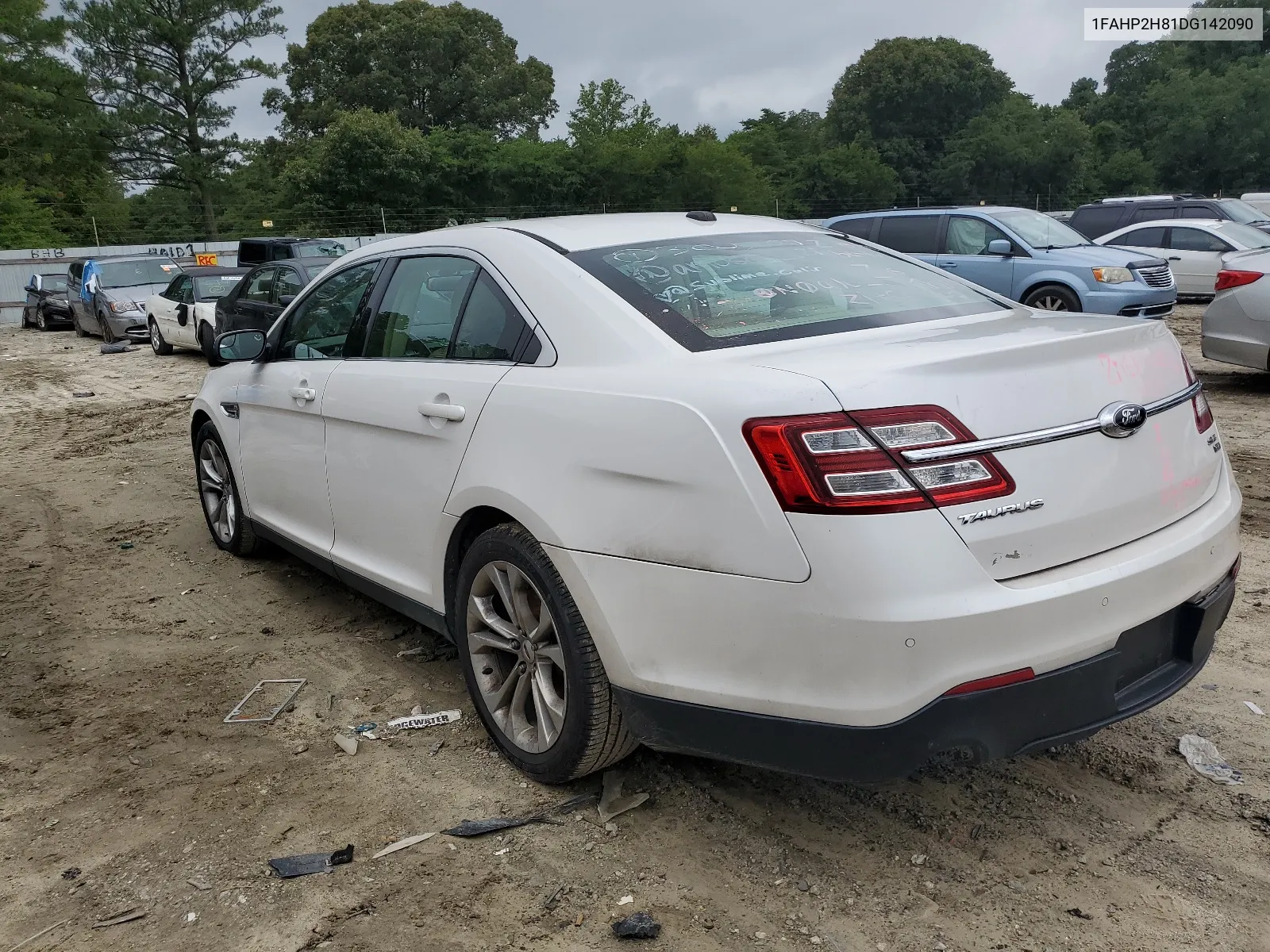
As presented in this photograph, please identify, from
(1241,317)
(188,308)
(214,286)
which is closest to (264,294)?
(188,308)

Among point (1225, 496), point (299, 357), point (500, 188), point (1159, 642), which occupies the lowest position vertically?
point (1159, 642)

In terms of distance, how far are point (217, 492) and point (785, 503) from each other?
4314 mm

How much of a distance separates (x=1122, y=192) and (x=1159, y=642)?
59313mm

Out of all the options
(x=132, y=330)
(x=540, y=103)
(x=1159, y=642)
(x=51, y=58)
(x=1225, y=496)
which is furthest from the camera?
(x=540, y=103)

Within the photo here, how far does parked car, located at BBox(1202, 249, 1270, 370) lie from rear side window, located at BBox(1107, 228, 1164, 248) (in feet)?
28.3

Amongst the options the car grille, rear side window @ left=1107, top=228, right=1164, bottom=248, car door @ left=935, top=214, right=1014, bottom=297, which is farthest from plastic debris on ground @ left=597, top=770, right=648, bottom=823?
rear side window @ left=1107, top=228, right=1164, bottom=248

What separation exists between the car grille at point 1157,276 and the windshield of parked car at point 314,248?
1295 centimetres

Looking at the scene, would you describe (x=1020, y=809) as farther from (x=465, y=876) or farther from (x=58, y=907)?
(x=58, y=907)

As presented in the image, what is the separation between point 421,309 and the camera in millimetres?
3705

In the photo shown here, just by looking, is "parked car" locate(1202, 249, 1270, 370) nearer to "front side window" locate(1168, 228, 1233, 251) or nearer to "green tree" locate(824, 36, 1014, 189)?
"front side window" locate(1168, 228, 1233, 251)

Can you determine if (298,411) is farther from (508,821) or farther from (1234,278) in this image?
(1234,278)

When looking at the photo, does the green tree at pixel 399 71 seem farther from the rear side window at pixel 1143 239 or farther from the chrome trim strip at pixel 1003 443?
the chrome trim strip at pixel 1003 443

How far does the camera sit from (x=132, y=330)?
19.4 meters

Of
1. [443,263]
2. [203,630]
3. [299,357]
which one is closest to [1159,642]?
[443,263]
